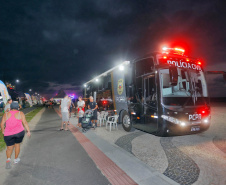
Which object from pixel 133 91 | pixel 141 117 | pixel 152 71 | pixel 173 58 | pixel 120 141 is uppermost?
pixel 173 58

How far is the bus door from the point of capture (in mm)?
5250

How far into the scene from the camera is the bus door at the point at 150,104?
5250 millimetres

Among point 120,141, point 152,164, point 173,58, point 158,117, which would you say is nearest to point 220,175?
point 152,164

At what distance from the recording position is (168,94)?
198 inches

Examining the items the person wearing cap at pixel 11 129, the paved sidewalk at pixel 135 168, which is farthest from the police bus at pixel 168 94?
the person wearing cap at pixel 11 129

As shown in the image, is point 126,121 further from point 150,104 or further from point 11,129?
point 11,129

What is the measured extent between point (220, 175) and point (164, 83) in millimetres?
2942

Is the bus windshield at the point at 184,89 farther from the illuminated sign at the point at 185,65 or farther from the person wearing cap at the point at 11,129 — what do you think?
the person wearing cap at the point at 11,129

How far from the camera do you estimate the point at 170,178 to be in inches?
123

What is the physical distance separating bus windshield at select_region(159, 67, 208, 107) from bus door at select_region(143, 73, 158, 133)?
0.38 metres

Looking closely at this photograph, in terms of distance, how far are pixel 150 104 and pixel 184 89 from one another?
4.30 ft

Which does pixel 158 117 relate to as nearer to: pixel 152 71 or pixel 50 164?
pixel 152 71

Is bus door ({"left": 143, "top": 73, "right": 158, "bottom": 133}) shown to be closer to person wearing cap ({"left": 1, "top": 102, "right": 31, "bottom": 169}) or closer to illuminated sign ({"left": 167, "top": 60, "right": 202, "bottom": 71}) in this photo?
illuminated sign ({"left": 167, "top": 60, "right": 202, "bottom": 71})

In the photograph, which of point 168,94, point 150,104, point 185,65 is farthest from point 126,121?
point 185,65
